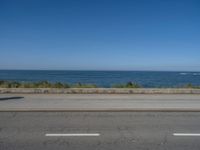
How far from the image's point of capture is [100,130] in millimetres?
8695

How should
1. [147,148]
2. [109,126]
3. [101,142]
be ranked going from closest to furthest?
[147,148], [101,142], [109,126]

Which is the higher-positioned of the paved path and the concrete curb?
the concrete curb

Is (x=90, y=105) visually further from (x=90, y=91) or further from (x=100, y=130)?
(x=90, y=91)

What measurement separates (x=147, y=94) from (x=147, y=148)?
11.0m

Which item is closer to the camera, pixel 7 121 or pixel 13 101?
pixel 7 121

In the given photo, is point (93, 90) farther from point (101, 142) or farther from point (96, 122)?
point (101, 142)

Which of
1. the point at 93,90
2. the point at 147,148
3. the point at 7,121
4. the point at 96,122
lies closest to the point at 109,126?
the point at 96,122

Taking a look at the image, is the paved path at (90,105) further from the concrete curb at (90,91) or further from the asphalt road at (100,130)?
the concrete curb at (90,91)

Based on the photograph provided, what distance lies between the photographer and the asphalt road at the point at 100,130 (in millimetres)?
7141

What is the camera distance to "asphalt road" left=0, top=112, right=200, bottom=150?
7141mm

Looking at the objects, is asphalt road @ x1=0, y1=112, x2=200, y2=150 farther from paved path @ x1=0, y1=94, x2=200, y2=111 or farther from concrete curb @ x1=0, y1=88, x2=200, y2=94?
concrete curb @ x1=0, y1=88, x2=200, y2=94

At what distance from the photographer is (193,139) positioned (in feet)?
25.5

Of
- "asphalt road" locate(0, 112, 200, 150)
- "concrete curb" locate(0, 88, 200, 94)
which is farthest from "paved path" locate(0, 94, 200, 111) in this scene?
"concrete curb" locate(0, 88, 200, 94)

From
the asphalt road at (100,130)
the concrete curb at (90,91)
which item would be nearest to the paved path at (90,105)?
the asphalt road at (100,130)
